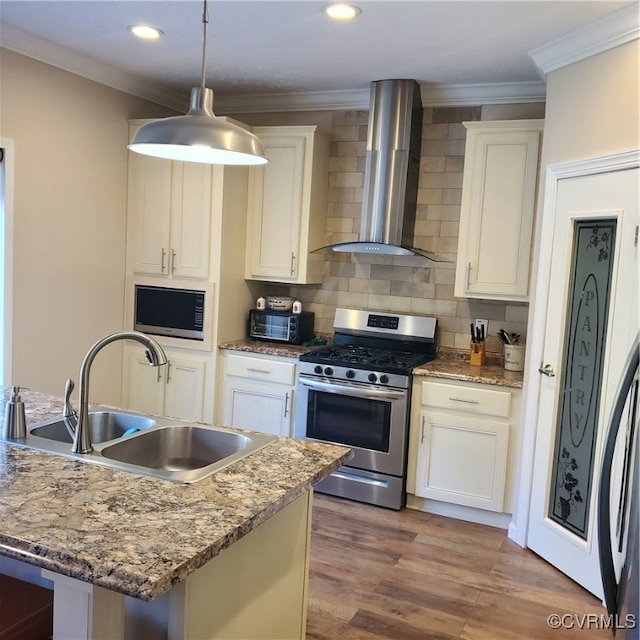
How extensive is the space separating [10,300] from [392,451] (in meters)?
2.37

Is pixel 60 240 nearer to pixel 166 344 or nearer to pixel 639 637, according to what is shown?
pixel 166 344

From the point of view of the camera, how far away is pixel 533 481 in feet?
11.1

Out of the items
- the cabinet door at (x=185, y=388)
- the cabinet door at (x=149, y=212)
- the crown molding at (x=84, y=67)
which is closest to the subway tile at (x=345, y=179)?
the cabinet door at (x=149, y=212)

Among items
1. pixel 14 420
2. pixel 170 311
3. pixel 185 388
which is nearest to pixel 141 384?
pixel 185 388

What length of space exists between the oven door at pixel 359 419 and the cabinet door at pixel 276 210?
874 mm

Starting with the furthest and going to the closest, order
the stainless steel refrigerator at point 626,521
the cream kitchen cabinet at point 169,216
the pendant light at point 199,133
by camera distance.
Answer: the cream kitchen cabinet at point 169,216, the pendant light at point 199,133, the stainless steel refrigerator at point 626,521

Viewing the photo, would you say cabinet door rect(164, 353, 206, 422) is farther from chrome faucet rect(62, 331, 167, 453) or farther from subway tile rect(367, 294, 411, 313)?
chrome faucet rect(62, 331, 167, 453)

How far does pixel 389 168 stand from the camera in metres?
4.03

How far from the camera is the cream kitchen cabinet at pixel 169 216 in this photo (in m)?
4.22

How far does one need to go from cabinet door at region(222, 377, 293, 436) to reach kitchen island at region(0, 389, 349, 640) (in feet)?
6.53

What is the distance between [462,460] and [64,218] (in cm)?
279

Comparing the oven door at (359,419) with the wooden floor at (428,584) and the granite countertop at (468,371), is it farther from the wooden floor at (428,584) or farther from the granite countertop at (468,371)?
the wooden floor at (428,584)

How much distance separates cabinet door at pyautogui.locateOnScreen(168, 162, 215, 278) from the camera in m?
4.20

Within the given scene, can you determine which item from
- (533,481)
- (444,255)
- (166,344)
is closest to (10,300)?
(166,344)
